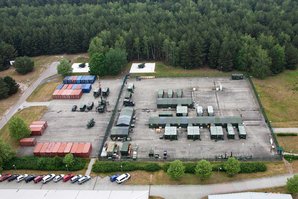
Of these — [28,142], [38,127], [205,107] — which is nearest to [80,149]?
[28,142]

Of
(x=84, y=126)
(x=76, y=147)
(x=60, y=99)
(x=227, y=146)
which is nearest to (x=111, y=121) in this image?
(x=84, y=126)

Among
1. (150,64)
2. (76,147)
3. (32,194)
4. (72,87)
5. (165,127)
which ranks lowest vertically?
(32,194)

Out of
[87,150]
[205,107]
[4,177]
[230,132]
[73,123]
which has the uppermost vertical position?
[205,107]

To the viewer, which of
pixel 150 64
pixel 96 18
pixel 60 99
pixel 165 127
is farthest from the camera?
pixel 96 18

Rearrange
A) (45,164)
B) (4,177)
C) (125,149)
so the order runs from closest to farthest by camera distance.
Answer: (4,177) < (45,164) < (125,149)

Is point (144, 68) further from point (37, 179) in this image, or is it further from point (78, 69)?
point (37, 179)

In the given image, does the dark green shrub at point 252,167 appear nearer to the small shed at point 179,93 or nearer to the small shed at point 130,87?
the small shed at point 179,93

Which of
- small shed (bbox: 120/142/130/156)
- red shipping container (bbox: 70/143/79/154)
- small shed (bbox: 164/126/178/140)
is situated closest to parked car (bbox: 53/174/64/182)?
red shipping container (bbox: 70/143/79/154)

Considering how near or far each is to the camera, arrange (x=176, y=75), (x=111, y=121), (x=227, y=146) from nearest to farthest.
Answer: (x=227, y=146), (x=111, y=121), (x=176, y=75)

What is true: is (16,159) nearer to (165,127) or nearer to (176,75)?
(165,127)
